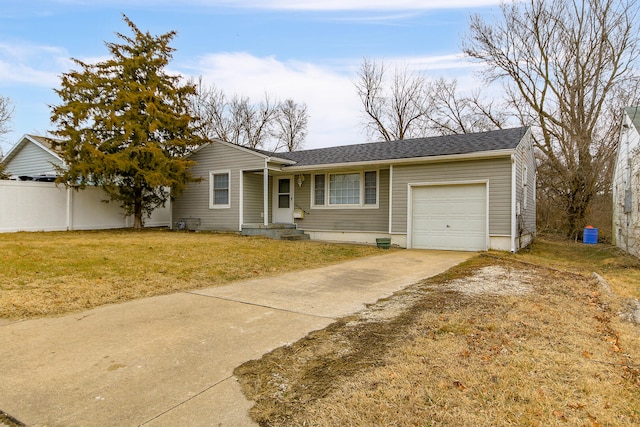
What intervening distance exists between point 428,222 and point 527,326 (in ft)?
27.5

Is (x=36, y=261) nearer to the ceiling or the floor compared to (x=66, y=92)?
nearer to the floor

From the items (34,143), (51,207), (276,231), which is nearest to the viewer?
(276,231)

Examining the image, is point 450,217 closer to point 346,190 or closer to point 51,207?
point 346,190

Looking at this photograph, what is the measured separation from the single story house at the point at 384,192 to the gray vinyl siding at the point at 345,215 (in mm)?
37

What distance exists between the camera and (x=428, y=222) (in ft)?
39.8

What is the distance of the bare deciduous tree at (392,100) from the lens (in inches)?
1137

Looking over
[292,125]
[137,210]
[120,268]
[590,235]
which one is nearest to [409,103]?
[292,125]

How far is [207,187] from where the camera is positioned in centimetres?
1564

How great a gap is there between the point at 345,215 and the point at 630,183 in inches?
350

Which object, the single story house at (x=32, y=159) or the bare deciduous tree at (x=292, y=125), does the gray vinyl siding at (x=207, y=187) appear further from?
the bare deciduous tree at (x=292, y=125)

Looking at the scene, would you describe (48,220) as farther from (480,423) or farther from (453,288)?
(480,423)

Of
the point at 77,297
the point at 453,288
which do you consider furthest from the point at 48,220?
the point at 453,288

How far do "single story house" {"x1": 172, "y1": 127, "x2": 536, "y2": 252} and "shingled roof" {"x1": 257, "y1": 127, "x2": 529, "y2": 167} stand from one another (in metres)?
0.04

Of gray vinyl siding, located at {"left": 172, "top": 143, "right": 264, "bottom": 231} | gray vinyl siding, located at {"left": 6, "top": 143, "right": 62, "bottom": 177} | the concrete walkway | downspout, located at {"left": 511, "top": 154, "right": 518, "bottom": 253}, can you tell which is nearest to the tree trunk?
gray vinyl siding, located at {"left": 172, "top": 143, "right": 264, "bottom": 231}
